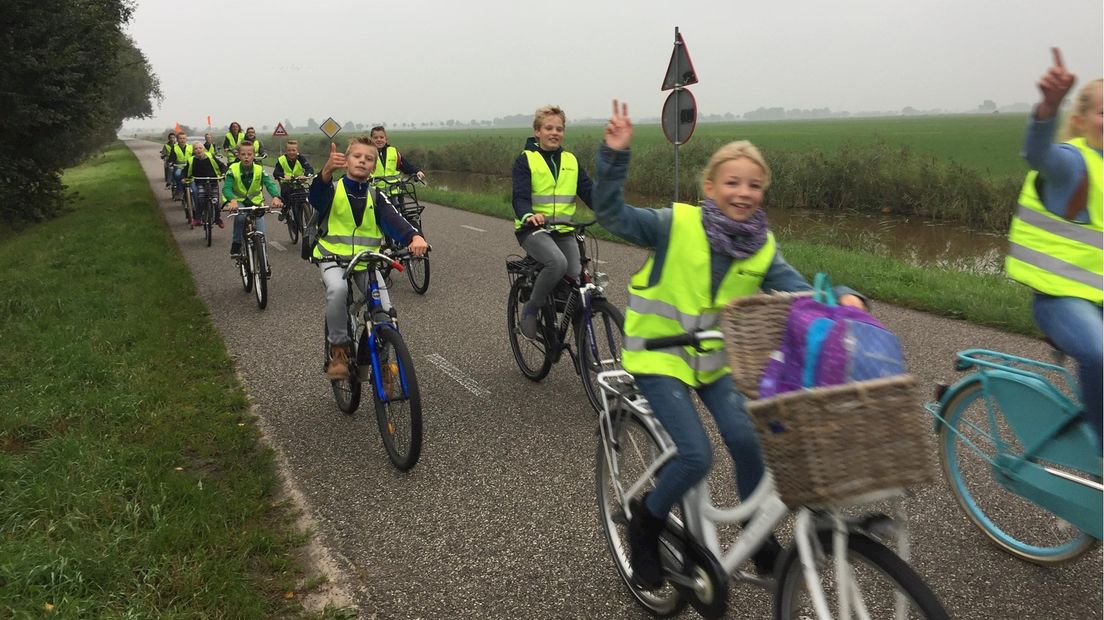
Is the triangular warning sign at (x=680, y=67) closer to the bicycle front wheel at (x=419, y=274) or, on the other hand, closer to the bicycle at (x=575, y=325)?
the bicycle front wheel at (x=419, y=274)

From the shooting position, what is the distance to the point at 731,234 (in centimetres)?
236

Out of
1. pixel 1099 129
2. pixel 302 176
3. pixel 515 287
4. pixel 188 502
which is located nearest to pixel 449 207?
pixel 302 176

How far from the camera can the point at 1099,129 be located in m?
2.51

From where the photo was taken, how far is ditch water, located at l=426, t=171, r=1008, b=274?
1342 cm

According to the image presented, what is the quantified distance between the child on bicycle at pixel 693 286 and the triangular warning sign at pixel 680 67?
7.66m

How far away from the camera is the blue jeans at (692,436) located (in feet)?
7.53

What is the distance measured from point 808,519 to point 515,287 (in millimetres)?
3978

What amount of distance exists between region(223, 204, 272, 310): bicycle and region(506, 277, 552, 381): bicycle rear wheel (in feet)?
12.8

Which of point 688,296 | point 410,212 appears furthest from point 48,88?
point 688,296

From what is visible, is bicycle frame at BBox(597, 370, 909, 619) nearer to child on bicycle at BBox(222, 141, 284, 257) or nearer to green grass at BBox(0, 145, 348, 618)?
green grass at BBox(0, 145, 348, 618)

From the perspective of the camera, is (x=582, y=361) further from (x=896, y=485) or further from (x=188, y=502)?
(x=896, y=485)

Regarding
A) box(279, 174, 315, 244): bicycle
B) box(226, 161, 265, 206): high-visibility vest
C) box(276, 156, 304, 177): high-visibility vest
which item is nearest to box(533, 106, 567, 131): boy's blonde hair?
box(226, 161, 265, 206): high-visibility vest

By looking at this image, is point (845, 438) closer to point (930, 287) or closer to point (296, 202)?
point (930, 287)

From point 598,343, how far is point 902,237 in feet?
47.1
